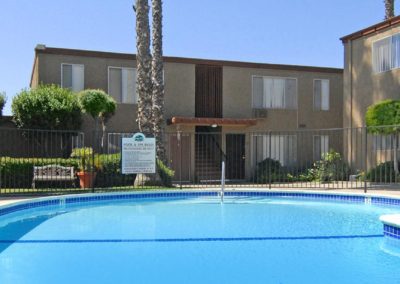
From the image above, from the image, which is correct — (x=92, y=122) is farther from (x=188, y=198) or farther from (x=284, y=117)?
(x=284, y=117)

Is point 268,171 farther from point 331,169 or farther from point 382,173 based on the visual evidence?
point 382,173

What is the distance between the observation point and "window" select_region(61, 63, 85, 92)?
20.4 meters

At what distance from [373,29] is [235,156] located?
8.53 meters

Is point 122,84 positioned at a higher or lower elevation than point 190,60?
lower

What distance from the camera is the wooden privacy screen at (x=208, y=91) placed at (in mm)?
22828

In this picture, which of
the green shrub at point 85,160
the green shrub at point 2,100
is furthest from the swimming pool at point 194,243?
the green shrub at point 2,100

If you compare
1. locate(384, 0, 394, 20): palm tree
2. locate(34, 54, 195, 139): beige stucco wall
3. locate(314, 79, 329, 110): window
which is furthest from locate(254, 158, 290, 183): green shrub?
locate(384, 0, 394, 20): palm tree

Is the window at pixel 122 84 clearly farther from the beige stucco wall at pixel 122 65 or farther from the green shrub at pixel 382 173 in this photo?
the green shrub at pixel 382 173

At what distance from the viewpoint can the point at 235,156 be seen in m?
23.6

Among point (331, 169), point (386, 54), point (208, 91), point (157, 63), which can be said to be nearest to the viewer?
point (157, 63)

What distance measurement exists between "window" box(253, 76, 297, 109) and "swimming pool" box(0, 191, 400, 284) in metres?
11.2

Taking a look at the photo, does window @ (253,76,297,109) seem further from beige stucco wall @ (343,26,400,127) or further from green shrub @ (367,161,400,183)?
green shrub @ (367,161,400,183)

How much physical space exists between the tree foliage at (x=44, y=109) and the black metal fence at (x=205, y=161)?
422mm

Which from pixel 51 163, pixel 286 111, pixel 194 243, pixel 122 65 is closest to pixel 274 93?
pixel 286 111
